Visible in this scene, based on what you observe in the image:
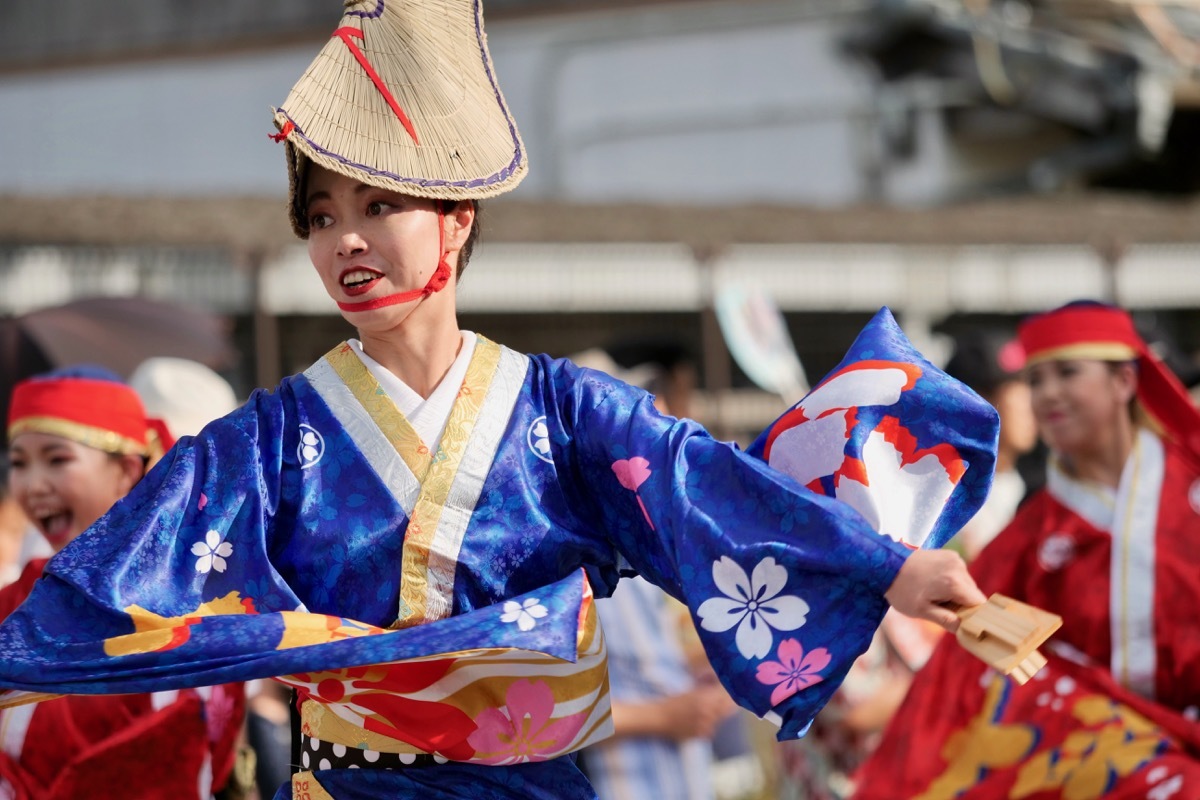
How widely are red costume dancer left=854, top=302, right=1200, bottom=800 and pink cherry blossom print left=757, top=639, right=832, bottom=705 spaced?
1423mm

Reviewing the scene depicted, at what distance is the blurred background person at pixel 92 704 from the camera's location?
10.3ft

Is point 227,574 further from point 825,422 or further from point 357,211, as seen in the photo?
point 825,422

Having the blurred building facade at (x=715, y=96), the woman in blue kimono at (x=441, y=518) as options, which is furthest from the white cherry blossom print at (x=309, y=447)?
the blurred building facade at (x=715, y=96)

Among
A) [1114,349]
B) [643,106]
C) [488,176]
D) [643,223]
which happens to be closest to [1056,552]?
[1114,349]

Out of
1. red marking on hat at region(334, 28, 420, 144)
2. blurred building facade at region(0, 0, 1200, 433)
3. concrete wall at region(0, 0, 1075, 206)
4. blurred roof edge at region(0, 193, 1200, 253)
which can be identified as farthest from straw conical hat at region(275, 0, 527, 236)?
concrete wall at region(0, 0, 1075, 206)

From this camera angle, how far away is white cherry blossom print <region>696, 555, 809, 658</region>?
2.35m

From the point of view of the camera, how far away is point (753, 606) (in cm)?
237

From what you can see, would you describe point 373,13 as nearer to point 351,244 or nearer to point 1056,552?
point 351,244

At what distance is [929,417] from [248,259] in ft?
18.5

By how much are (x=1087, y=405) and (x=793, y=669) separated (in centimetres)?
197

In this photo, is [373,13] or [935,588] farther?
[373,13]

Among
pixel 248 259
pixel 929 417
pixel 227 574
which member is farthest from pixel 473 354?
pixel 248 259

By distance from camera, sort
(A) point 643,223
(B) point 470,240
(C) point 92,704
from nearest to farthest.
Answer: (B) point 470,240
(C) point 92,704
(A) point 643,223

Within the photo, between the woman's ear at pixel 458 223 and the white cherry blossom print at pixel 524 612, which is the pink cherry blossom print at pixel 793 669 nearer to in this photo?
the white cherry blossom print at pixel 524 612
